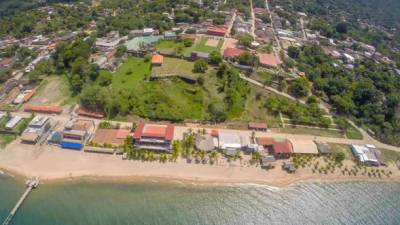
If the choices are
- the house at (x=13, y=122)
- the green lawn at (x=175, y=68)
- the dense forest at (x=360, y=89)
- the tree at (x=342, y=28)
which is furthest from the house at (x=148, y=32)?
the tree at (x=342, y=28)

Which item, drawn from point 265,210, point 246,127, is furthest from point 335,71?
point 265,210

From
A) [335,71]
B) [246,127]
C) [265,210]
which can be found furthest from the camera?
[335,71]

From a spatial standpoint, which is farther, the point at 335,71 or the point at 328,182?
the point at 335,71

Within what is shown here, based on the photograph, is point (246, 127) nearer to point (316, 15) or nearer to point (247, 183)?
point (247, 183)

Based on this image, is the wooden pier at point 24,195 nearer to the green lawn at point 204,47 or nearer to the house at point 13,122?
the house at point 13,122

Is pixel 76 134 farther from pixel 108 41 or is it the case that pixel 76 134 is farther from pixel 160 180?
pixel 108 41

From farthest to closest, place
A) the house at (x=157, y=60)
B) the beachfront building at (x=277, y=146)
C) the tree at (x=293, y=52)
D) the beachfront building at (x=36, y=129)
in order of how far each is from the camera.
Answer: the tree at (x=293, y=52), the house at (x=157, y=60), the beachfront building at (x=277, y=146), the beachfront building at (x=36, y=129)

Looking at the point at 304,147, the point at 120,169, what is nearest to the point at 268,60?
the point at 304,147
